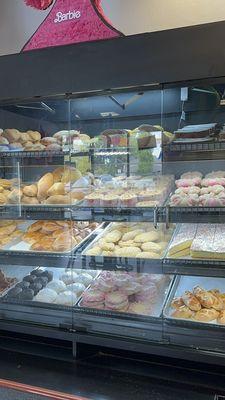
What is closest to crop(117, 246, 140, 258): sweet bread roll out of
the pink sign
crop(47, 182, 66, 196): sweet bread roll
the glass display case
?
the glass display case

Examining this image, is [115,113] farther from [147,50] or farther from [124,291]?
[124,291]

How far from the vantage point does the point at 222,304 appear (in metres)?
1.46

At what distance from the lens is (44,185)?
5.92 feet

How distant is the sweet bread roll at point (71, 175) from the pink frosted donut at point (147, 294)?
2.15 ft

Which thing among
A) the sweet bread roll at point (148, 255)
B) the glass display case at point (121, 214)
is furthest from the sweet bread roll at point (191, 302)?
the sweet bread roll at point (148, 255)

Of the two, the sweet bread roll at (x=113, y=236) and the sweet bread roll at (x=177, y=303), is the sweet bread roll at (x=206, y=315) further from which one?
the sweet bread roll at (x=113, y=236)

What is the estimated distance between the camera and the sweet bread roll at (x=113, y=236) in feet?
5.56

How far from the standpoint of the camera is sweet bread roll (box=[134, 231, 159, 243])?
5.36 feet

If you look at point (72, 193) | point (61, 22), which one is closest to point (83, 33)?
point (61, 22)

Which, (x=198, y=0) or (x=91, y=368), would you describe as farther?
(x=198, y=0)

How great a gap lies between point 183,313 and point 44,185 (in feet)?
3.10

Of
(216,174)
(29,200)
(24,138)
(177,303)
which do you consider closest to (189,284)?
(177,303)

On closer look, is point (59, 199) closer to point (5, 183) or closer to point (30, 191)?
point (30, 191)

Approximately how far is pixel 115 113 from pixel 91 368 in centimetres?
120
